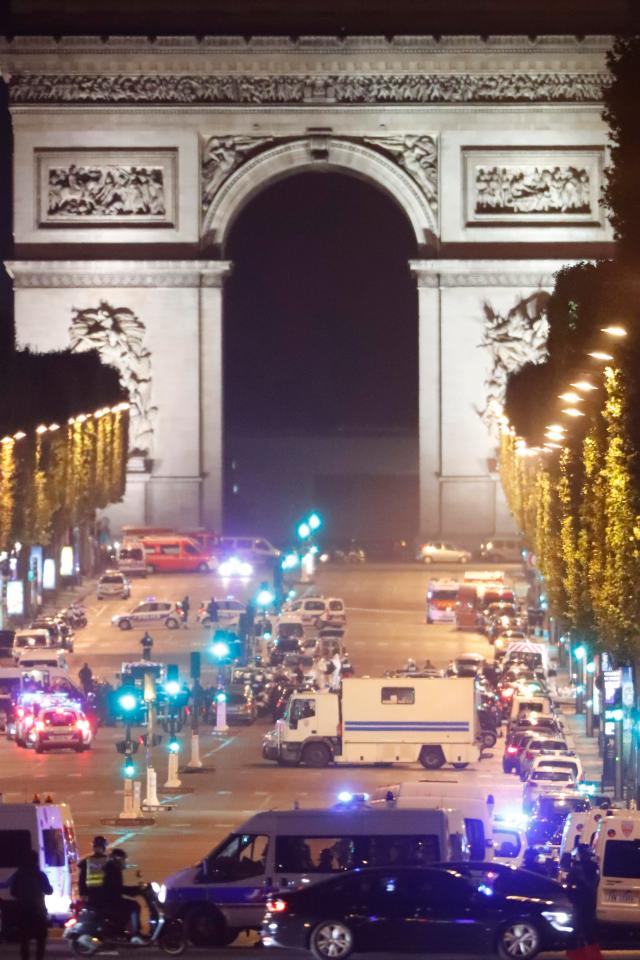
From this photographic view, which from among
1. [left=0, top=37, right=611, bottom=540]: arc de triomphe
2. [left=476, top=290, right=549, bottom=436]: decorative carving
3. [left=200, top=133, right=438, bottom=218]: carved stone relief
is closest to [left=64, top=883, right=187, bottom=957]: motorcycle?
[left=0, top=37, right=611, bottom=540]: arc de triomphe

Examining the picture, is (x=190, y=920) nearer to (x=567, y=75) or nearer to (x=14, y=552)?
(x=14, y=552)

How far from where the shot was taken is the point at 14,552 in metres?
73.5

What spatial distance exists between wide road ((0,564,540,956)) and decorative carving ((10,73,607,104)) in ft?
56.2

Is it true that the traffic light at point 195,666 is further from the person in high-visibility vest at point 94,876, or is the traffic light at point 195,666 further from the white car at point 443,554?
the white car at point 443,554

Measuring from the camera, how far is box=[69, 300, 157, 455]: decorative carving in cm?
9412

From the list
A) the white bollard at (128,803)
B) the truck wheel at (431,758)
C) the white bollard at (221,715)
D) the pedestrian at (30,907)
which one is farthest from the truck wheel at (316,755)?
the pedestrian at (30,907)

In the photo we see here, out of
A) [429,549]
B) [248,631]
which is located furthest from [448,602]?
[429,549]

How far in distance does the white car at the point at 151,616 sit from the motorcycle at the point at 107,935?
43.3 metres

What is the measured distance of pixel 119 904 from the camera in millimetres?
29359

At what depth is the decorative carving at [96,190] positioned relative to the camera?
93750 millimetres

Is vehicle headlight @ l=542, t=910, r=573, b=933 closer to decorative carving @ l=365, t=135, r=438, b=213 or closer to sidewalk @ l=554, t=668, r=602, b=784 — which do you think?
sidewalk @ l=554, t=668, r=602, b=784

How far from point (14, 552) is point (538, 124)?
27185 mm

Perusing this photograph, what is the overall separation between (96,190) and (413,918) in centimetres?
6696

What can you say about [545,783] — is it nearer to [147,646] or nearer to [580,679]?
[580,679]
